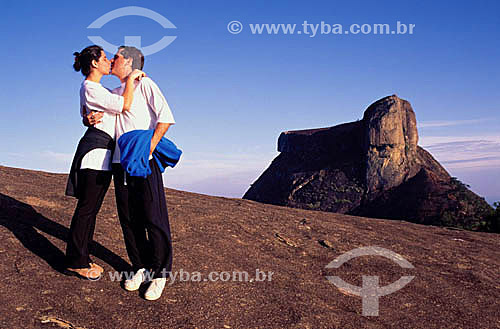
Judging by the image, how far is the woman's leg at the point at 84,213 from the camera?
419cm

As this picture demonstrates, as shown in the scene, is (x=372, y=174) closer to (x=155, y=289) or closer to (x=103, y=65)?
(x=155, y=289)

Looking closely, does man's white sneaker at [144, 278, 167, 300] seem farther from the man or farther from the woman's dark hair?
the woman's dark hair

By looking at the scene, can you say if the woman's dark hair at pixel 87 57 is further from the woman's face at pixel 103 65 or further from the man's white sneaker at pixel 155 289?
the man's white sneaker at pixel 155 289

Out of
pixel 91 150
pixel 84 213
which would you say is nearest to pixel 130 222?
pixel 84 213

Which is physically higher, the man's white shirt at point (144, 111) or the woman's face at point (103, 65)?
the woman's face at point (103, 65)

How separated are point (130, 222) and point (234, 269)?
69.6 inches

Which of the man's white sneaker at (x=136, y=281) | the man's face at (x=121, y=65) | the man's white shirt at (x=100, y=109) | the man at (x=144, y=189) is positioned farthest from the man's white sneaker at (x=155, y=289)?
the man's face at (x=121, y=65)

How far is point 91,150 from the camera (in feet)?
13.6

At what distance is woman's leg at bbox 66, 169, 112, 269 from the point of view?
419 centimetres

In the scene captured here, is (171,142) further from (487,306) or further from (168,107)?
(487,306)

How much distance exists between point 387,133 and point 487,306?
8595cm

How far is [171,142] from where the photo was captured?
4258 millimetres

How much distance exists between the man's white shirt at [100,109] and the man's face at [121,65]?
0.23 metres

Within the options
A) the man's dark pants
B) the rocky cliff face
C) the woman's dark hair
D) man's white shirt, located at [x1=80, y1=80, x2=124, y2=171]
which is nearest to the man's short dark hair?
the woman's dark hair
